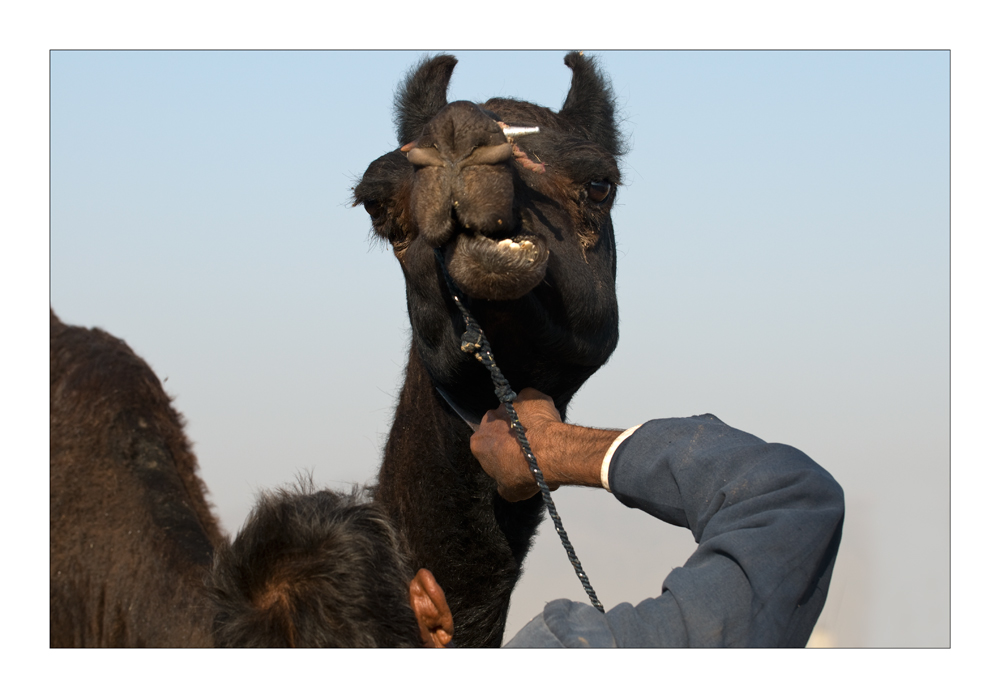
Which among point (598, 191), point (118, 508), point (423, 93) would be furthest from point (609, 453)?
point (423, 93)

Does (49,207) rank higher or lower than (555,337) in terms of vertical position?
higher

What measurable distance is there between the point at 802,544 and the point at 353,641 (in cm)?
95

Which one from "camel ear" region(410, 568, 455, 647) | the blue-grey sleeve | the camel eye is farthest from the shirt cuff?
the camel eye

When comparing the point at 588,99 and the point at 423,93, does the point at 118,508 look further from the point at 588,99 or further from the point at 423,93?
the point at 588,99

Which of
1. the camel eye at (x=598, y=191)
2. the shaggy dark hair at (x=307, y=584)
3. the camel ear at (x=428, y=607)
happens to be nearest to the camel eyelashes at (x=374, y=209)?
the camel eye at (x=598, y=191)

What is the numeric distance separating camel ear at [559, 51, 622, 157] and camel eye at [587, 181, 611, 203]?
1.70ft

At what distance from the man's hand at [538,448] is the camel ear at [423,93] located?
1178mm

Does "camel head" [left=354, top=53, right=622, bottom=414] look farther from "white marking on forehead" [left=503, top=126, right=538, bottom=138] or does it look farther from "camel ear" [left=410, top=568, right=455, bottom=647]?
"camel ear" [left=410, top=568, right=455, bottom=647]

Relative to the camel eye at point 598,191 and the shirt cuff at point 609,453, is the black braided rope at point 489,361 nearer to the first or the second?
the shirt cuff at point 609,453

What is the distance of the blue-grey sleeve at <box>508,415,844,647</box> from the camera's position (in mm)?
1477

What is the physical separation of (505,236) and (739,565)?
1010 millimetres

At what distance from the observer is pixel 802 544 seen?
1482mm
